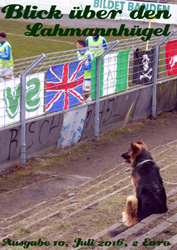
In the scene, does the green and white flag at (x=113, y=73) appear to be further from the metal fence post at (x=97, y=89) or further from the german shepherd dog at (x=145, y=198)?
the german shepherd dog at (x=145, y=198)

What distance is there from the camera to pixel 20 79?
988 centimetres

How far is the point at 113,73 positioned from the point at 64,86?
181 cm

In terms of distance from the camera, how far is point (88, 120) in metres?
11.9

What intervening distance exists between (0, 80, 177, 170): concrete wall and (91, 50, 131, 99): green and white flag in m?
0.22

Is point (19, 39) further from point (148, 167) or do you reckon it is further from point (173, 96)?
point (148, 167)

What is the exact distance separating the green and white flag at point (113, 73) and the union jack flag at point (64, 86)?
0.49m

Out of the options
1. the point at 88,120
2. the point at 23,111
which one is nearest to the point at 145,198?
the point at 23,111

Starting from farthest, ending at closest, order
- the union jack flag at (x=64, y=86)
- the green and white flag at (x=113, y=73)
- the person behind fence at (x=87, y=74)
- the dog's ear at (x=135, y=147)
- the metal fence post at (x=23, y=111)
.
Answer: the green and white flag at (x=113, y=73) → the person behind fence at (x=87, y=74) → the union jack flag at (x=64, y=86) → the metal fence post at (x=23, y=111) → the dog's ear at (x=135, y=147)

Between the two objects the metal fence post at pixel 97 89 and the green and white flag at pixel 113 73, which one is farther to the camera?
the green and white flag at pixel 113 73

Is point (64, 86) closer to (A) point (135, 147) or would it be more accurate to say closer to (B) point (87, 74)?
(B) point (87, 74)

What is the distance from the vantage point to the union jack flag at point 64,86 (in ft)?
35.1

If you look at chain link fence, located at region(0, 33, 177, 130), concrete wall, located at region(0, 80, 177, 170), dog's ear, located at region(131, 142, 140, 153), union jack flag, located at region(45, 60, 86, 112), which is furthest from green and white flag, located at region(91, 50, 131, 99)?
dog's ear, located at region(131, 142, 140, 153)

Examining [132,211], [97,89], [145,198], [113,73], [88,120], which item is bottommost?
[88,120]

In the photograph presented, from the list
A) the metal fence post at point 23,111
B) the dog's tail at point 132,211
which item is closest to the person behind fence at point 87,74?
the metal fence post at point 23,111
